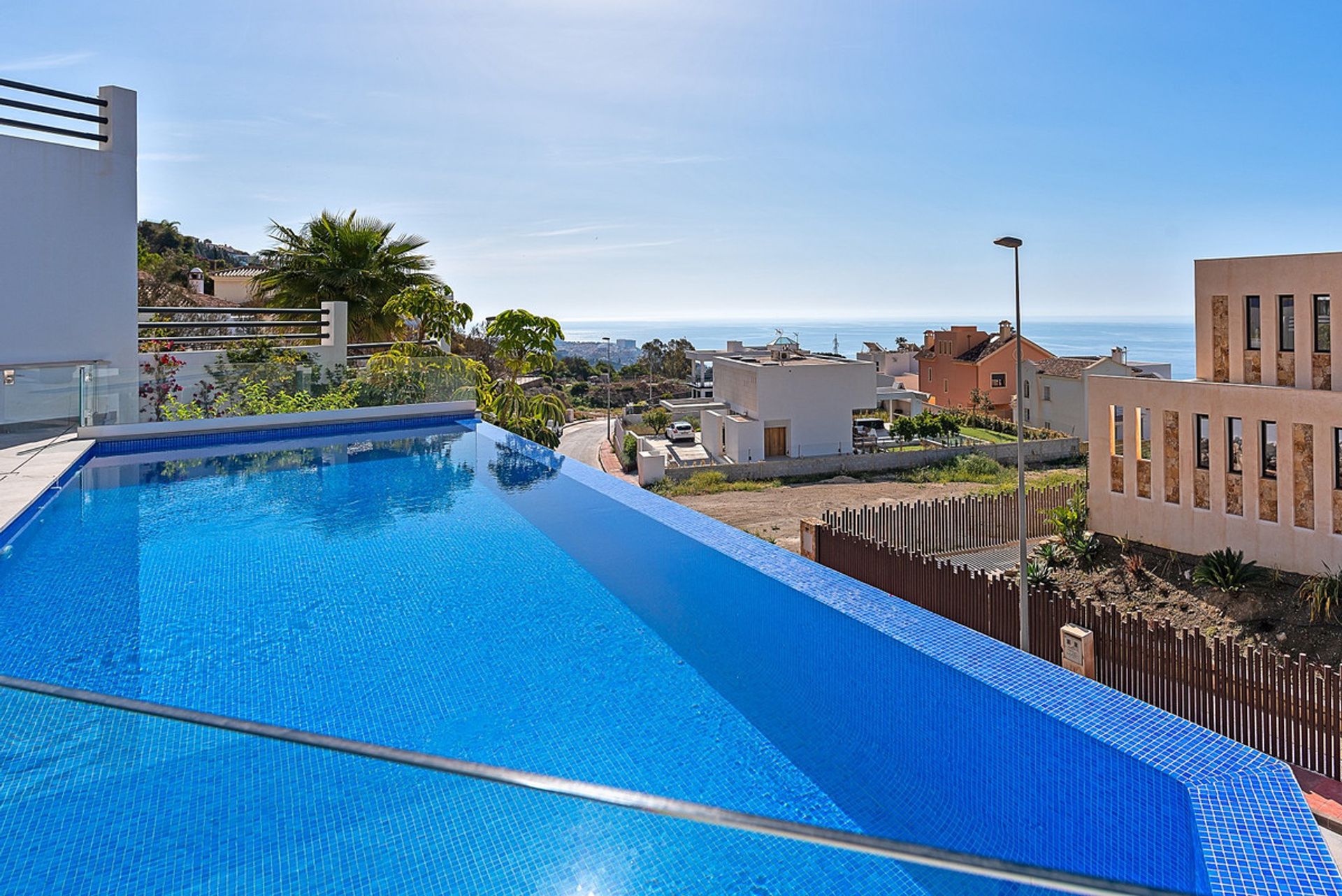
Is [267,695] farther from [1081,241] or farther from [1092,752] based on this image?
[1081,241]

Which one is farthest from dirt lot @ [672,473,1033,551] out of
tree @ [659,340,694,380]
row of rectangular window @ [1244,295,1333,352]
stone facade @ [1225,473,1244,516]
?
tree @ [659,340,694,380]

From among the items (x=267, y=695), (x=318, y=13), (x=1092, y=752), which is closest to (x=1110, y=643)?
(x=1092, y=752)

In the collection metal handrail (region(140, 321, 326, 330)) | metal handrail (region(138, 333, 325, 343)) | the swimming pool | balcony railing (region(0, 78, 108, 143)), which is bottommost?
the swimming pool

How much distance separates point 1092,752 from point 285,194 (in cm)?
2831

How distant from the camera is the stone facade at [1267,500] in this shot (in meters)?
12.1

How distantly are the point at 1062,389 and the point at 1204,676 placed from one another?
119ft

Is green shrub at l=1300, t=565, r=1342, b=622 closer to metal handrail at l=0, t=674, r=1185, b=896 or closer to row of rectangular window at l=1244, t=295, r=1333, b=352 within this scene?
row of rectangular window at l=1244, t=295, r=1333, b=352

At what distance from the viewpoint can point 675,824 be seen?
355cm

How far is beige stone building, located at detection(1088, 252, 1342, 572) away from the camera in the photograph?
1166 cm

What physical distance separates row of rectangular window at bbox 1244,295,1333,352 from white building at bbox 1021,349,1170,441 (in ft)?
83.7

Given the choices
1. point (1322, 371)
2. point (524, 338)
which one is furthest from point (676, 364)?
point (1322, 371)

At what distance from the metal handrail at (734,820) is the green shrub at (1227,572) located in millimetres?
12303

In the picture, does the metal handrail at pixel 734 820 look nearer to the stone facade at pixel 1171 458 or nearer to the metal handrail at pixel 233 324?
the stone facade at pixel 1171 458

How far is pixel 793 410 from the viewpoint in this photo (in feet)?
104
